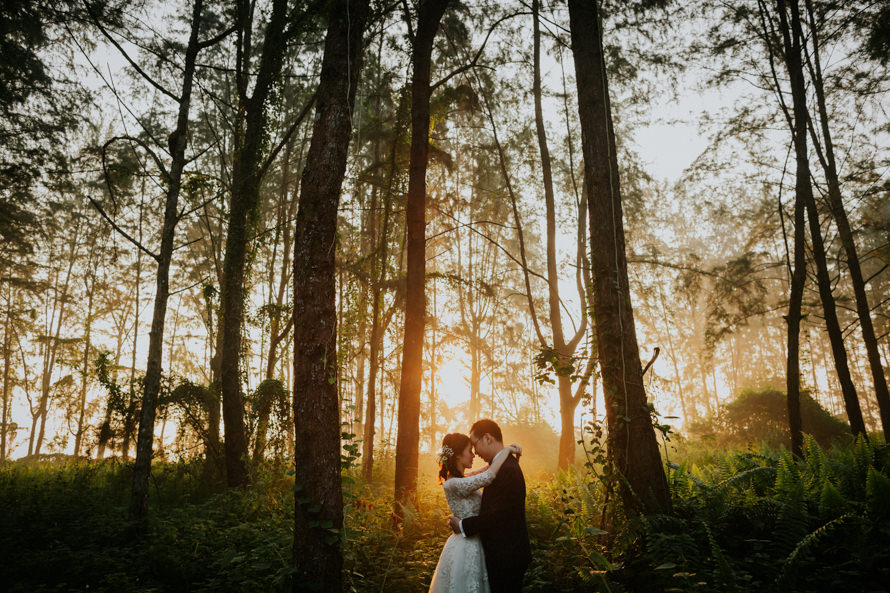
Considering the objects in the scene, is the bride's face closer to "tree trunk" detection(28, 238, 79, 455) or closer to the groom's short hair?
the groom's short hair

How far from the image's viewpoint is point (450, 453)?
3.52 metres

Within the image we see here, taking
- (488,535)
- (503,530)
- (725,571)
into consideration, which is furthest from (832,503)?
(488,535)

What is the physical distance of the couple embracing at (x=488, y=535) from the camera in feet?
10.2

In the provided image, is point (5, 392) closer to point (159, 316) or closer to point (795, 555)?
point (159, 316)

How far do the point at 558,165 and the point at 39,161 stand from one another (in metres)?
15.4

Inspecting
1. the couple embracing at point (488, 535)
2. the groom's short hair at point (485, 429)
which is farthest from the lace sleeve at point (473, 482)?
the groom's short hair at point (485, 429)

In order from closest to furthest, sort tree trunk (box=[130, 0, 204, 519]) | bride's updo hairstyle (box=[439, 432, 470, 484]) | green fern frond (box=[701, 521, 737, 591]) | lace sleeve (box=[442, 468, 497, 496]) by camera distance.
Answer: green fern frond (box=[701, 521, 737, 591]) < lace sleeve (box=[442, 468, 497, 496]) < bride's updo hairstyle (box=[439, 432, 470, 484]) < tree trunk (box=[130, 0, 204, 519])

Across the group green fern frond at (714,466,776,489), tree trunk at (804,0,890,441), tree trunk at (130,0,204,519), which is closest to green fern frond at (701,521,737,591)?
green fern frond at (714,466,776,489)

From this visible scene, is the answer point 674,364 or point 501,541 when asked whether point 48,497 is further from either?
point 674,364

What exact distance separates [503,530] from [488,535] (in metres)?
0.12

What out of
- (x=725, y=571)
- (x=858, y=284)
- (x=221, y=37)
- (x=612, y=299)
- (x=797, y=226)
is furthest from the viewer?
(x=858, y=284)

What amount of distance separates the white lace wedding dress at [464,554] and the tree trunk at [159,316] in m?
4.96

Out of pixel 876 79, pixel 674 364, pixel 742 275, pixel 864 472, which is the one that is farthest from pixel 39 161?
pixel 674 364

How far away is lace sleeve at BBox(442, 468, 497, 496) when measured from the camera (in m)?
3.20
